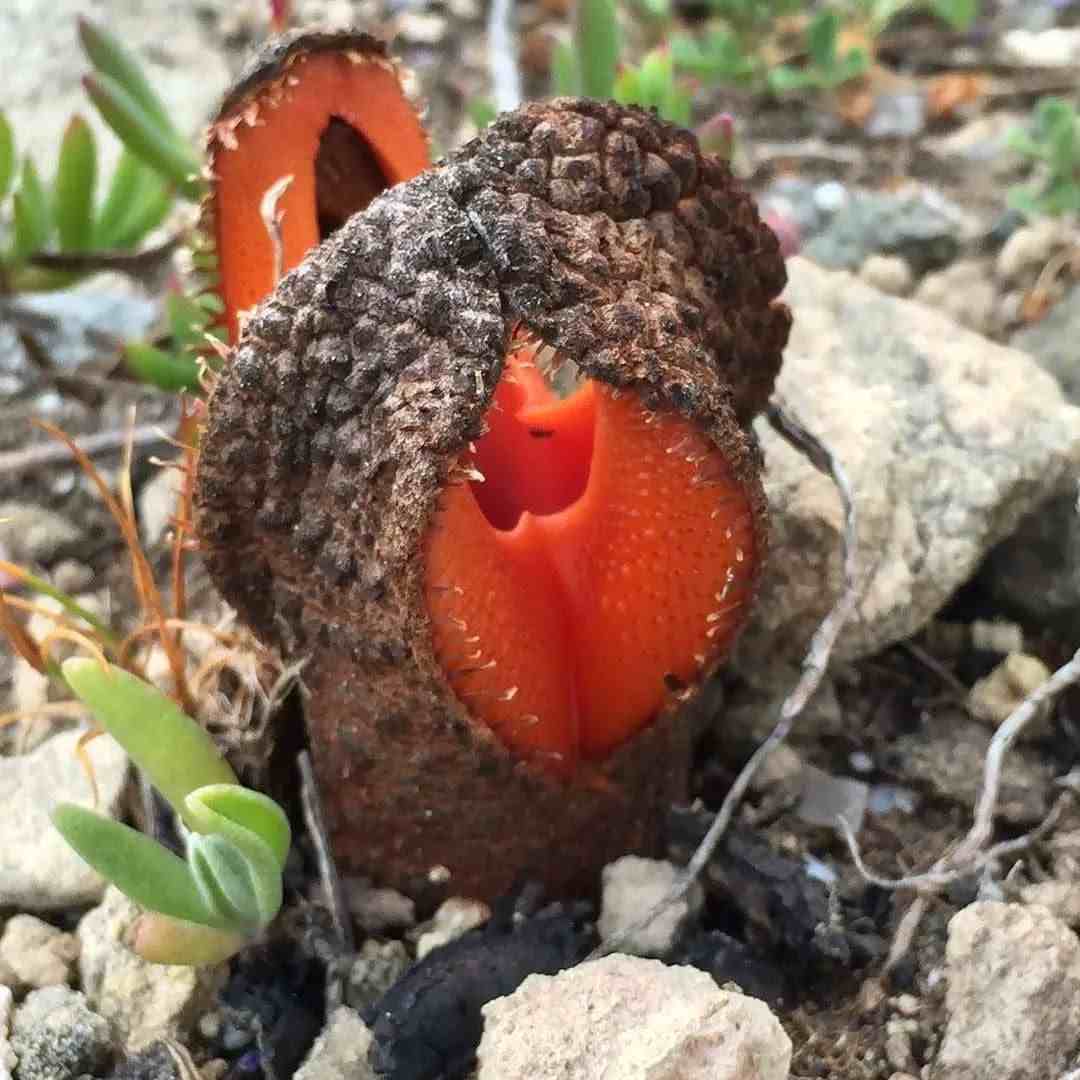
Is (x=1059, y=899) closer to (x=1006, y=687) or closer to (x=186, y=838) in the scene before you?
(x=1006, y=687)

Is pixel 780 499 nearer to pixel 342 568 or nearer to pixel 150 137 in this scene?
pixel 342 568

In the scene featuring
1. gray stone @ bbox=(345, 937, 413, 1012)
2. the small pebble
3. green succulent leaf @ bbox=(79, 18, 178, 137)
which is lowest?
the small pebble

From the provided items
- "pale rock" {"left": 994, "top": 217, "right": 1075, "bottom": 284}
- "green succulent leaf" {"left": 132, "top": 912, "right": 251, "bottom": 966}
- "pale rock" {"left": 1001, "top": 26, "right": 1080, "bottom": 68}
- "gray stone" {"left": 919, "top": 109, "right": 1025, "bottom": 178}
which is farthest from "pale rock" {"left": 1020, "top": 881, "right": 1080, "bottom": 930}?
"pale rock" {"left": 1001, "top": 26, "right": 1080, "bottom": 68}

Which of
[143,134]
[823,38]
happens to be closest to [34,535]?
[143,134]

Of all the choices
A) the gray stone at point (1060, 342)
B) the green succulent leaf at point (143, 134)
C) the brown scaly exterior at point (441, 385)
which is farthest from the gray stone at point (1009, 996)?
the green succulent leaf at point (143, 134)

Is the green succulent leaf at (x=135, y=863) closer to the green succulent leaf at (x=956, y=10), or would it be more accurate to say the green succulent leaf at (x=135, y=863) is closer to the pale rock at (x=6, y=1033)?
the pale rock at (x=6, y=1033)

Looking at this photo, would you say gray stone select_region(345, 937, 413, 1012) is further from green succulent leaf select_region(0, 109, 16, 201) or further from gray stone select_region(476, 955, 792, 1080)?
green succulent leaf select_region(0, 109, 16, 201)
